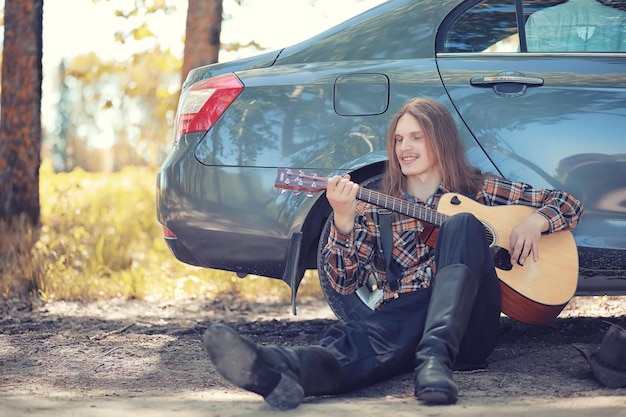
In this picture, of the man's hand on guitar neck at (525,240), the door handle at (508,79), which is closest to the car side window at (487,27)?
the door handle at (508,79)

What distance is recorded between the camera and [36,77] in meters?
7.19

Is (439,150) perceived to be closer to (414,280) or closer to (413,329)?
(414,280)

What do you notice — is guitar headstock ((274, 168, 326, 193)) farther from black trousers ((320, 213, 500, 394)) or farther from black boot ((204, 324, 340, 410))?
black boot ((204, 324, 340, 410))

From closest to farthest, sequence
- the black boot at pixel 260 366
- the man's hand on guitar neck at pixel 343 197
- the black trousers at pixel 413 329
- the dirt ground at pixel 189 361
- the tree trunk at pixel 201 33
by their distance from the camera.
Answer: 1. the black boot at pixel 260 366
2. the dirt ground at pixel 189 361
3. the black trousers at pixel 413 329
4. the man's hand on guitar neck at pixel 343 197
5. the tree trunk at pixel 201 33

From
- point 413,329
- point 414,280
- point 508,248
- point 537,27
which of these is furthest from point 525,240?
point 537,27

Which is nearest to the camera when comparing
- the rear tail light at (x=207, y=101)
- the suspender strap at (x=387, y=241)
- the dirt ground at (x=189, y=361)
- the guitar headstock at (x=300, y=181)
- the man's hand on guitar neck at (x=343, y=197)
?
the dirt ground at (x=189, y=361)

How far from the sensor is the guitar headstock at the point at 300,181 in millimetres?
3472

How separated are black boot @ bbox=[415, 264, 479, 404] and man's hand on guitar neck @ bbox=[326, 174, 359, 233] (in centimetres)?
44

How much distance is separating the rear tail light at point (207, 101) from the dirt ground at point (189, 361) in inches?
42.0

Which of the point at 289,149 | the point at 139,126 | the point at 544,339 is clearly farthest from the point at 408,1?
the point at 139,126

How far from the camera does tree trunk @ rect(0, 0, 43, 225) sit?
7.10 metres

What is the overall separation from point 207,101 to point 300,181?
1.02 metres

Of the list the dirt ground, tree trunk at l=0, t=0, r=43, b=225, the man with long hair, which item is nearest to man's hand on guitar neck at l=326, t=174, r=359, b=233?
the man with long hair

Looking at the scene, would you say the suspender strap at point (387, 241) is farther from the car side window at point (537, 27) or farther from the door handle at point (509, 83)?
the car side window at point (537, 27)
